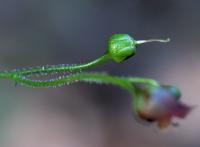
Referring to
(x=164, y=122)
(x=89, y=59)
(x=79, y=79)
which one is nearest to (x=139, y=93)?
(x=164, y=122)

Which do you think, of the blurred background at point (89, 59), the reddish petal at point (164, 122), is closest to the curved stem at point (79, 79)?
the reddish petal at point (164, 122)

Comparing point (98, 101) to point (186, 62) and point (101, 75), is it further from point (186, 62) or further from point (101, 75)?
point (101, 75)

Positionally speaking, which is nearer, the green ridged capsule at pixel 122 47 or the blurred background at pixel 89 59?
the green ridged capsule at pixel 122 47

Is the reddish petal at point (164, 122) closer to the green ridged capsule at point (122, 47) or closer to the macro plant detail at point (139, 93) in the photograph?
the macro plant detail at point (139, 93)

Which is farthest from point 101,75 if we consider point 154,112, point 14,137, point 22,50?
point 22,50

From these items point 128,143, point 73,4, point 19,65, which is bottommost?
point 128,143
